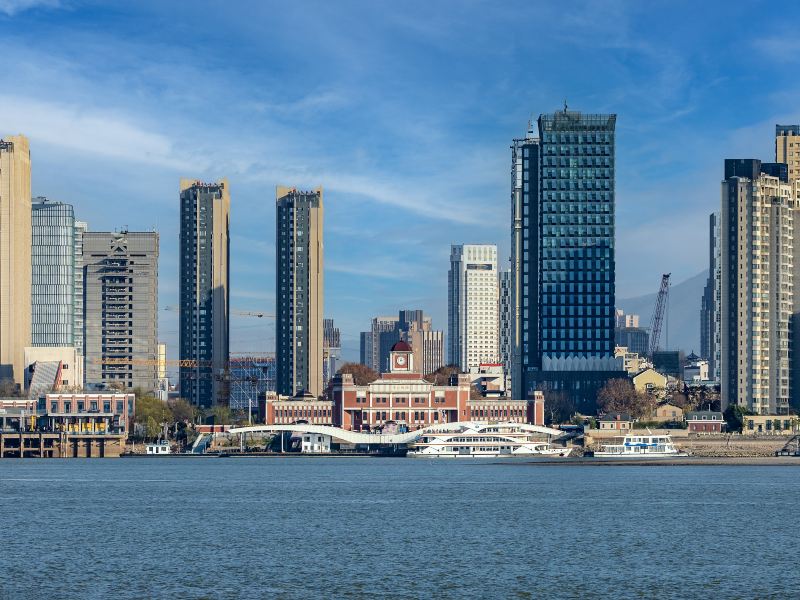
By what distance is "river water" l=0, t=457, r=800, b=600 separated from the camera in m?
80.4

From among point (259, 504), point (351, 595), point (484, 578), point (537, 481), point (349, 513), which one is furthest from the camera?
point (537, 481)

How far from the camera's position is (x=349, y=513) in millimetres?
121188

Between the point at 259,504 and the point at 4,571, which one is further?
the point at 259,504

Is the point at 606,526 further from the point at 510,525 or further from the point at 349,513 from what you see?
the point at 349,513

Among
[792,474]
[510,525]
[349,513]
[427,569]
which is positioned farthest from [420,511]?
[792,474]

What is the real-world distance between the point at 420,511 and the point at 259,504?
15257mm

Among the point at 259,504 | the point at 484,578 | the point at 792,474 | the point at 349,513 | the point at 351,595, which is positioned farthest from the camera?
the point at 792,474

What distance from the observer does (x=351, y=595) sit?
77.4 metres

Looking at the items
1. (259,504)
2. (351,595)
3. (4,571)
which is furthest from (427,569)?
(259,504)

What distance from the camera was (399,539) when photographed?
334 feet

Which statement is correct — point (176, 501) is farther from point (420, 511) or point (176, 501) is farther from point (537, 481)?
point (537, 481)

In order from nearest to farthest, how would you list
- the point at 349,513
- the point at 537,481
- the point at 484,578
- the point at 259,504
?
the point at 484,578 < the point at 349,513 < the point at 259,504 < the point at 537,481

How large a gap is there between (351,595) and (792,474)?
121994 millimetres

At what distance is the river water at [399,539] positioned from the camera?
80.4 m
